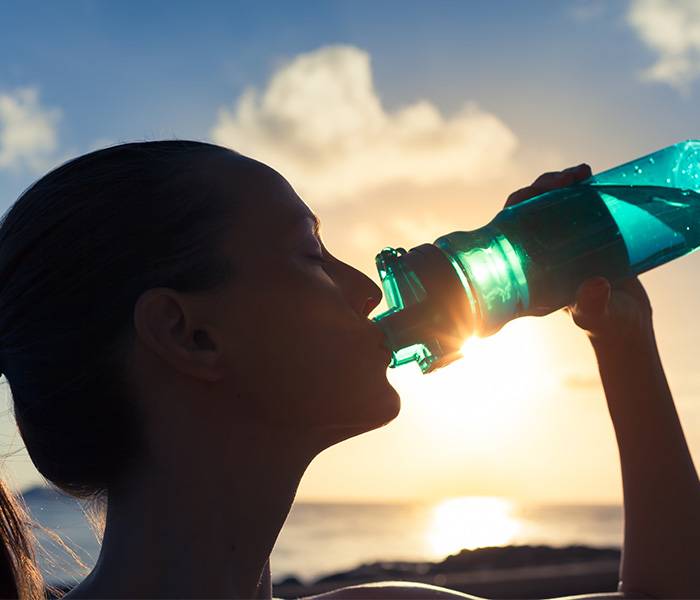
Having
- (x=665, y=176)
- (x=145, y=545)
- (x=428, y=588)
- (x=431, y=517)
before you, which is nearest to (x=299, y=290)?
(x=145, y=545)

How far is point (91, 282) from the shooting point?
141 centimetres

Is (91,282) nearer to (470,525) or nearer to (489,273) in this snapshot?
(489,273)

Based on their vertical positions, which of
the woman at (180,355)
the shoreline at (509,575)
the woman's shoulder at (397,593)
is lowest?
the shoreline at (509,575)


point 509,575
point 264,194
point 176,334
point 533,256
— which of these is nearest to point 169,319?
point 176,334

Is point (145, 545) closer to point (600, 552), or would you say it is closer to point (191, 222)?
point (191, 222)

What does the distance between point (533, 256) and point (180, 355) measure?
2.86ft

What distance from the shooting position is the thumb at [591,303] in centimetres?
166

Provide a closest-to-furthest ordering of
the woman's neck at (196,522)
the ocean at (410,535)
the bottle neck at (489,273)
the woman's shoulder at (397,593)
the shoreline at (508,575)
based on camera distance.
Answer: the woman's neck at (196,522) → the woman's shoulder at (397,593) → the bottle neck at (489,273) → the shoreline at (508,575) → the ocean at (410,535)

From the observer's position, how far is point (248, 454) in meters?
1.35

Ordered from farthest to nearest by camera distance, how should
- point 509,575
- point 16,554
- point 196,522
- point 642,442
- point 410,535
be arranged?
point 410,535
point 509,575
point 642,442
point 16,554
point 196,522

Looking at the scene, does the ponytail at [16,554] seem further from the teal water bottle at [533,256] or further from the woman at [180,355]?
the teal water bottle at [533,256]

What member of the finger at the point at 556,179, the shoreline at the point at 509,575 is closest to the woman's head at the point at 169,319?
the finger at the point at 556,179

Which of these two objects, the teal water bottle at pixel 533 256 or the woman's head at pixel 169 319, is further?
the teal water bottle at pixel 533 256

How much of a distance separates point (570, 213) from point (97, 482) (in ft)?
3.87
